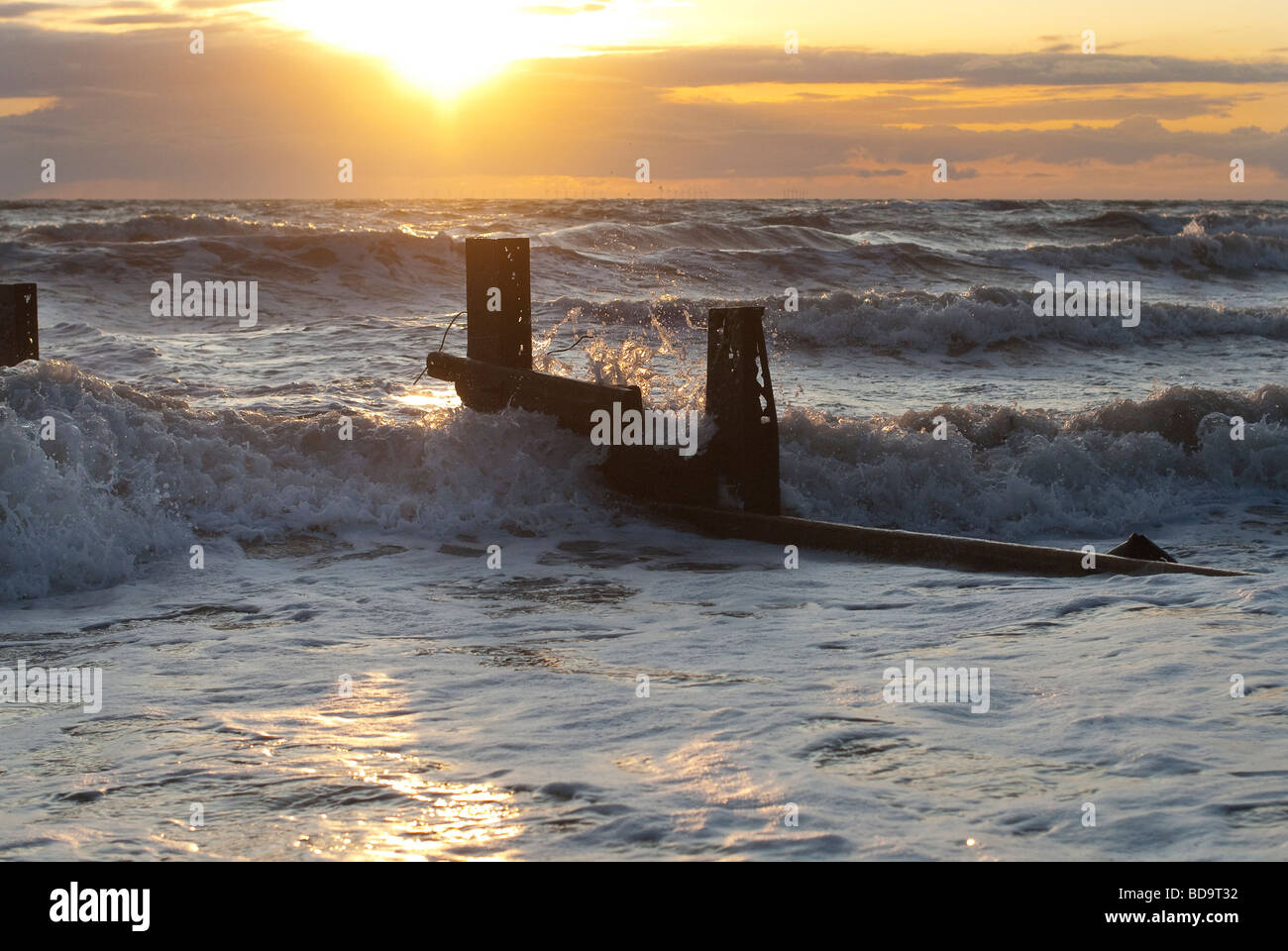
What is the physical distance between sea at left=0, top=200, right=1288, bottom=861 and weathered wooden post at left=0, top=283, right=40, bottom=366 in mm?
526

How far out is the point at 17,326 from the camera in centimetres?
925

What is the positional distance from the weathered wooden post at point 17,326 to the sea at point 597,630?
526 millimetres

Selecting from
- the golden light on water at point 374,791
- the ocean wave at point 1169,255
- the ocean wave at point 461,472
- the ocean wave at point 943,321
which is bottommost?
the golden light on water at point 374,791

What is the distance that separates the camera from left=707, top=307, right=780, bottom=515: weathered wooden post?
7.86m

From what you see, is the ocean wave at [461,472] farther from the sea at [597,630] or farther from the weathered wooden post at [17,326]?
the weathered wooden post at [17,326]

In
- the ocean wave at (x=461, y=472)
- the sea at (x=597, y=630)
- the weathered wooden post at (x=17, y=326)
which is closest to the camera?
the sea at (x=597, y=630)

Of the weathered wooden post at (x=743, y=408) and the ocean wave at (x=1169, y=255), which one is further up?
the ocean wave at (x=1169, y=255)

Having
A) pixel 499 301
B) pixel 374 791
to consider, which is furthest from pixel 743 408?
pixel 374 791

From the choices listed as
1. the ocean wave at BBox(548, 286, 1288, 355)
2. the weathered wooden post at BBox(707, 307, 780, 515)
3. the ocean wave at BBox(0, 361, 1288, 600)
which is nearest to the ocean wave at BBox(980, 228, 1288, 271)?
the ocean wave at BBox(548, 286, 1288, 355)

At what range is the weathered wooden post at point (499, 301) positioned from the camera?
876 centimetres

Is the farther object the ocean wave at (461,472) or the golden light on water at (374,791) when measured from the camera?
the ocean wave at (461,472)

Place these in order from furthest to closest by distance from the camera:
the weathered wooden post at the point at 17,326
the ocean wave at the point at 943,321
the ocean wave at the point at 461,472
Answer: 1. the ocean wave at the point at 943,321
2. the weathered wooden post at the point at 17,326
3. the ocean wave at the point at 461,472

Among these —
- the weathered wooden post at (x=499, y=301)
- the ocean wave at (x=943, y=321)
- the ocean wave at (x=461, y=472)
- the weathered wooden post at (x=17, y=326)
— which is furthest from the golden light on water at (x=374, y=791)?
the ocean wave at (x=943, y=321)
